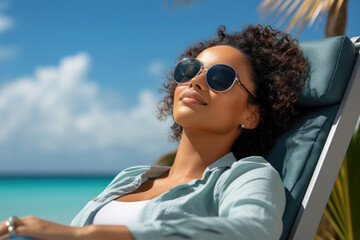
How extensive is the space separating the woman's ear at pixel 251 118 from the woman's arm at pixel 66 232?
875 mm

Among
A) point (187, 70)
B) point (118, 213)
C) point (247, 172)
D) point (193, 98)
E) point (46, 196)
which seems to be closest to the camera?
point (247, 172)

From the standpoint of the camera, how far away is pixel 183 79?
2.20 meters

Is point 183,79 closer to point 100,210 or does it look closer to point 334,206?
point 100,210

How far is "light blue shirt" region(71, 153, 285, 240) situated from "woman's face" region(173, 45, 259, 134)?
158 millimetres

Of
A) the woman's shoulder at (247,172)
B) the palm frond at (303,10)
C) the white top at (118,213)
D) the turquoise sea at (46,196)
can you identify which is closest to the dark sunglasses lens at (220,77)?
the woman's shoulder at (247,172)

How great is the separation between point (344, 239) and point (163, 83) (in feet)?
5.55

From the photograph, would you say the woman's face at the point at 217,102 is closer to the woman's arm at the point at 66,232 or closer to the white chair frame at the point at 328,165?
the white chair frame at the point at 328,165

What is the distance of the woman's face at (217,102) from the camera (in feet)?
6.77

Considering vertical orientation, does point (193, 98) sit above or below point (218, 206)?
above

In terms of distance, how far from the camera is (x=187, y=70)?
2.20m

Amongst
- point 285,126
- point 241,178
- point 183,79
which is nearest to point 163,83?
point 183,79

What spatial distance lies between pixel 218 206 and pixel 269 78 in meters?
0.69

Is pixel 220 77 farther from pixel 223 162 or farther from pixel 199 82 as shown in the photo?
pixel 223 162

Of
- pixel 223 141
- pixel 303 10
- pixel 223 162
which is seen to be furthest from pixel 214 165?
pixel 303 10
